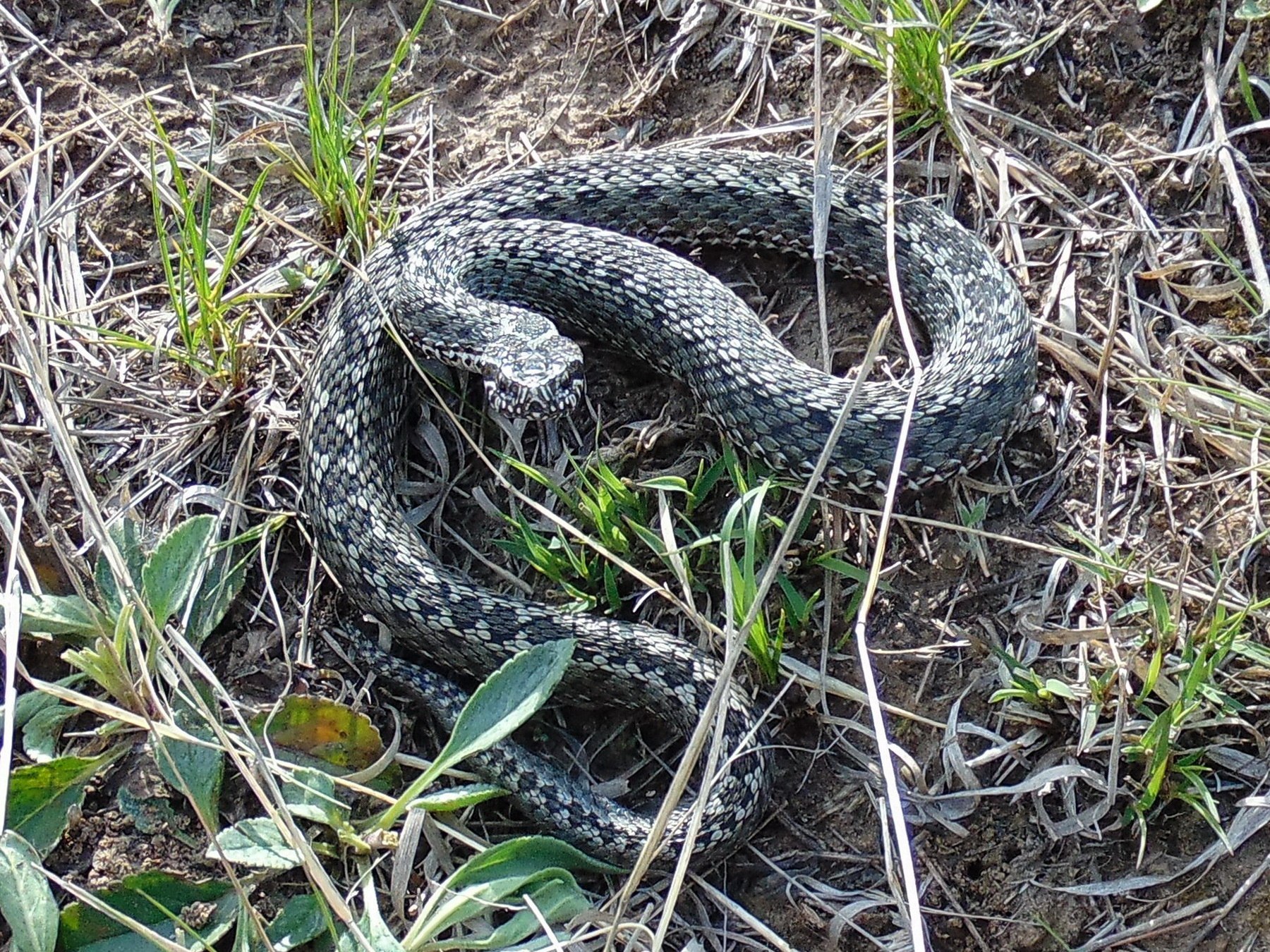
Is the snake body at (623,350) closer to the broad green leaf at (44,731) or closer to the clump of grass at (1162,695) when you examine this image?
the clump of grass at (1162,695)

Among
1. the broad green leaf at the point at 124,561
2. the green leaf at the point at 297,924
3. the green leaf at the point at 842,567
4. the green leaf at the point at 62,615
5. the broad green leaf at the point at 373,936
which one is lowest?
the green leaf at the point at 297,924

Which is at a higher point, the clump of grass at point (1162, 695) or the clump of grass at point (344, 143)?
the clump of grass at point (344, 143)

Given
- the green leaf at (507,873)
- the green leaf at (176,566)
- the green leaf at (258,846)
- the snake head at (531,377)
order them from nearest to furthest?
the green leaf at (507,873) < the green leaf at (258,846) < the green leaf at (176,566) < the snake head at (531,377)

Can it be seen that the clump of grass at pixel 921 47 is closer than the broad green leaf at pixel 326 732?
No

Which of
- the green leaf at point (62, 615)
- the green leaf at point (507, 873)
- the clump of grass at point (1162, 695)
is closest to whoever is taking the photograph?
the clump of grass at point (1162, 695)

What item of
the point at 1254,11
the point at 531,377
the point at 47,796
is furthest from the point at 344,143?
the point at 1254,11

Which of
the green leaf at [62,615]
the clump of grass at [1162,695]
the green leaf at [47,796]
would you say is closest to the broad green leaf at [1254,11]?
the clump of grass at [1162,695]

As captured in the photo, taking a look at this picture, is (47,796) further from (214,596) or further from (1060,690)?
(1060,690)

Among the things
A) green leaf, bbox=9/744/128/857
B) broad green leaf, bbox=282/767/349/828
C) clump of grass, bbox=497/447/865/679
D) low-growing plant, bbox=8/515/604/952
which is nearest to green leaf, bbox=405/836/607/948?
low-growing plant, bbox=8/515/604/952
